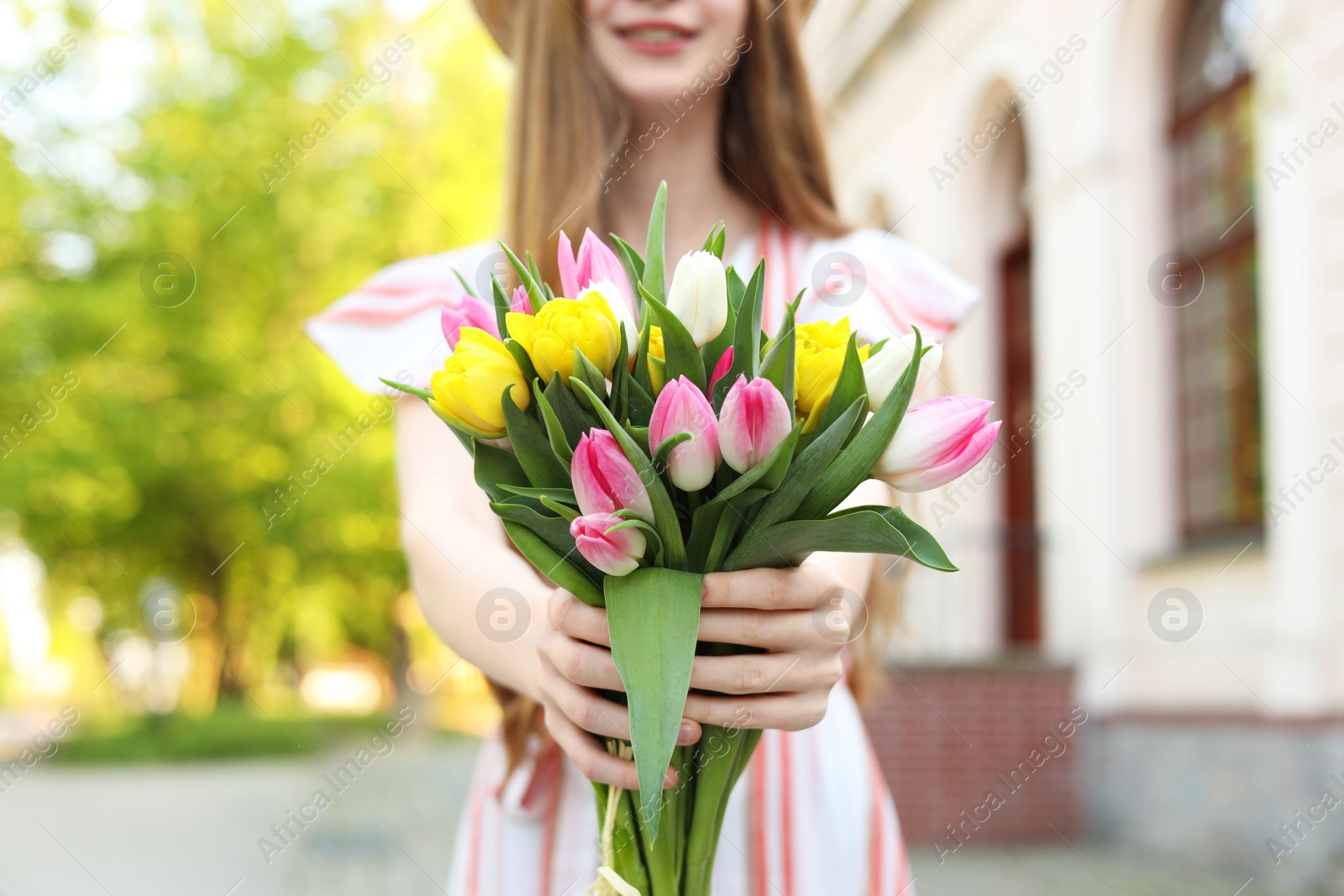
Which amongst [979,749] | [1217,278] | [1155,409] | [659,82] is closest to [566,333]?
[659,82]

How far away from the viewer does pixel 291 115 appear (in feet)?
49.9

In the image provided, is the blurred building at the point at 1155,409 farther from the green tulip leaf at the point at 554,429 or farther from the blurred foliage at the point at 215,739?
the blurred foliage at the point at 215,739

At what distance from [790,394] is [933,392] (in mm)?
766

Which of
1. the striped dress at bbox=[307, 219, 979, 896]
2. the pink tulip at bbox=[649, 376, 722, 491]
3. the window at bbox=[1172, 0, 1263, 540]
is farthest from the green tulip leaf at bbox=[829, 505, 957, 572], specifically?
the window at bbox=[1172, 0, 1263, 540]

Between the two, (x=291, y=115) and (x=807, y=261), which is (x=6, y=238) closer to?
(x=291, y=115)

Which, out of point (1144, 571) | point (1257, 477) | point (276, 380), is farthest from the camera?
point (276, 380)

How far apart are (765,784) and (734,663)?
483 millimetres

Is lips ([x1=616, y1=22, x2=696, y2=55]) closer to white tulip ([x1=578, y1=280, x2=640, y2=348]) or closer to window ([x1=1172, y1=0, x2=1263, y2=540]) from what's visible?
white tulip ([x1=578, y1=280, x2=640, y2=348])

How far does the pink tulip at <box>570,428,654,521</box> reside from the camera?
33.2 inches

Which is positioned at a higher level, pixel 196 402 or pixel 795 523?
pixel 196 402

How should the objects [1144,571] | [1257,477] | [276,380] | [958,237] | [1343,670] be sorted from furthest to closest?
1. [276,380]
2. [958,237]
3. [1144,571]
4. [1257,477]
5. [1343,670]

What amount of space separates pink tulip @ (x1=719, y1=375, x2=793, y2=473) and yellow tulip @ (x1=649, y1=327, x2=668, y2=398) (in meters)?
0.08

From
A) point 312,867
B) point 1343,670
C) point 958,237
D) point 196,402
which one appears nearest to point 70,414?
point 196,402

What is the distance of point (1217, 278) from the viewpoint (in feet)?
24.6
